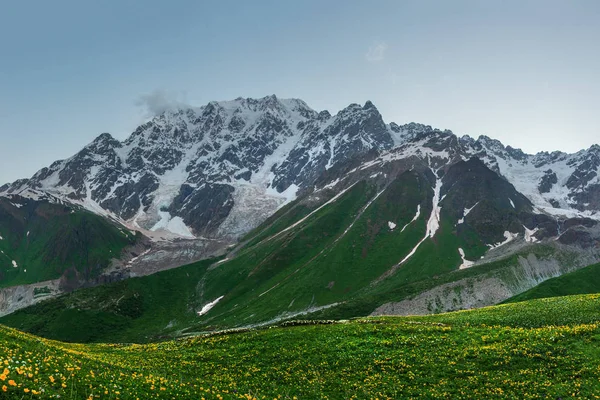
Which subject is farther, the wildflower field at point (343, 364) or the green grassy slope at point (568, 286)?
the green grassy slope at point (568, 286)

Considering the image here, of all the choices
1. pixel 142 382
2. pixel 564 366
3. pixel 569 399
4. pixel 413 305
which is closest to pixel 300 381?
pixel 142 382

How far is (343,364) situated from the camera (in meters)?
36.7

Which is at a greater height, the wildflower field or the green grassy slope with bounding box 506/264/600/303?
the wildflower field

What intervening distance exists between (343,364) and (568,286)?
141186mm

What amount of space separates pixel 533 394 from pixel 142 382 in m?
26.1

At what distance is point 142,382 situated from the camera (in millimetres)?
21641

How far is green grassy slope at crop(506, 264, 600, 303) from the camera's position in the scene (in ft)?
443

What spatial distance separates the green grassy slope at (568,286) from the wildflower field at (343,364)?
9691 cm

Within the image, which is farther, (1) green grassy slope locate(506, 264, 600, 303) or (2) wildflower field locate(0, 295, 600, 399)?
(1) green grassy slope locate(506, 264, 600, 303)

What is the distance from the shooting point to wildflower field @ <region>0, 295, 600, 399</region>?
21.4 m

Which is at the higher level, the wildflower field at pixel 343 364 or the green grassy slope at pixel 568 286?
the wildflower field at pixel 343 364

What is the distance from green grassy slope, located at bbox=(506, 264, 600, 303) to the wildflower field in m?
96.9

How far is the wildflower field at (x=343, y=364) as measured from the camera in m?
21.4

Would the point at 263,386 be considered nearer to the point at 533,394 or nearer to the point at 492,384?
the point at 492,384
